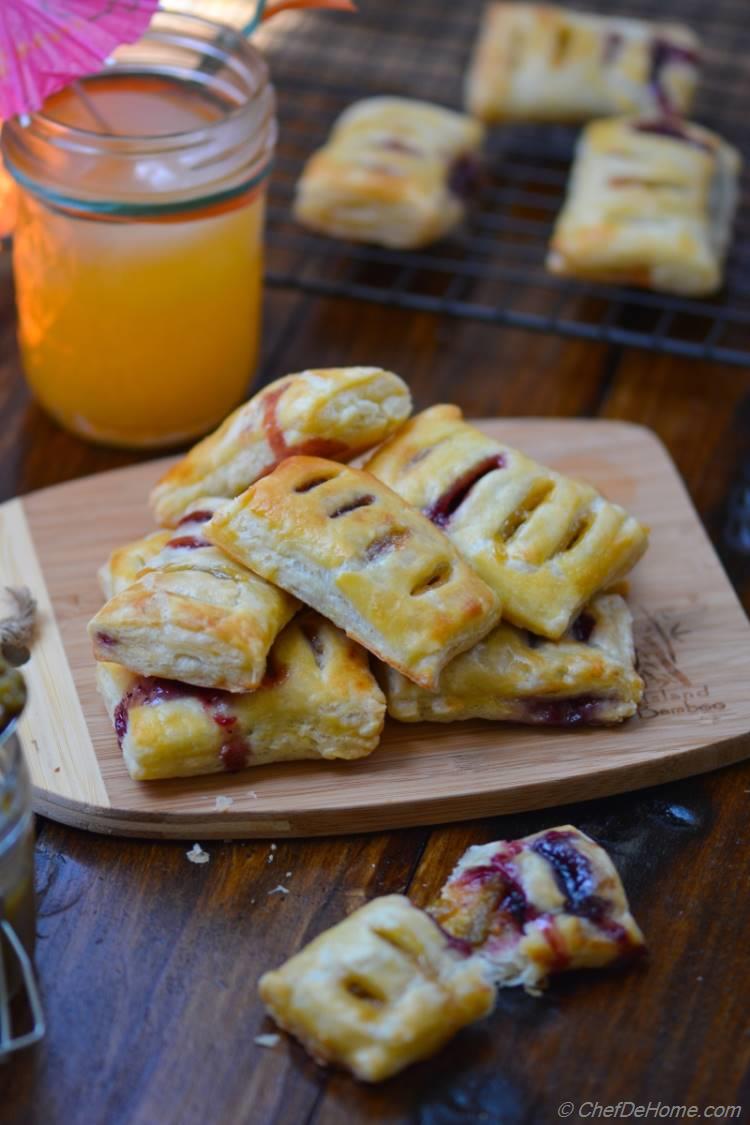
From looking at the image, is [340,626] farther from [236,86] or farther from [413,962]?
[236,86]

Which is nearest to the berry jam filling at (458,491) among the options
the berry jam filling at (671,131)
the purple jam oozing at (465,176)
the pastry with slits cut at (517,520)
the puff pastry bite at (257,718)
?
the pastry with slits cut at (517,520)

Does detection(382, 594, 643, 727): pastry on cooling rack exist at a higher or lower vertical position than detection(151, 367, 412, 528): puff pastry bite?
lower

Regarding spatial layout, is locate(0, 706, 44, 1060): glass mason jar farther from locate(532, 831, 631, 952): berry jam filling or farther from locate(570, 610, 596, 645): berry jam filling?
locate(570, 610, 596, 645): berry jam filling

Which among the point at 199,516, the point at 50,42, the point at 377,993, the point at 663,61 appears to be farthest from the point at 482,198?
the point at 377,993

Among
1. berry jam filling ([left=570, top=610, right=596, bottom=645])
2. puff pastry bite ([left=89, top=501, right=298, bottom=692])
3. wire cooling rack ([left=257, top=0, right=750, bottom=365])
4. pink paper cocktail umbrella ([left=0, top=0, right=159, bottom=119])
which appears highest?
A: pink paper cocktail umbrella ([left=0, top=0, right=159, bottom=119])

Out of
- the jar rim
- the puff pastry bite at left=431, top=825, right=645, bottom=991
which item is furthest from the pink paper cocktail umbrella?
the puff pastry bite at left=431, top=825, right=645, bottom=991

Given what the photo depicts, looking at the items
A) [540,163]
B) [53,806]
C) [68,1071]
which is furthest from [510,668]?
[540,163]

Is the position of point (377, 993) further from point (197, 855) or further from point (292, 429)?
point (292, 429)

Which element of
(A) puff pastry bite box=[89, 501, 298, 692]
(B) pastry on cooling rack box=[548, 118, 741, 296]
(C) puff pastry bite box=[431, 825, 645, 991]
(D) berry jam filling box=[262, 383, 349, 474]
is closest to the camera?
(C) puff pastry bite box=[431, 825, 645, 991]
